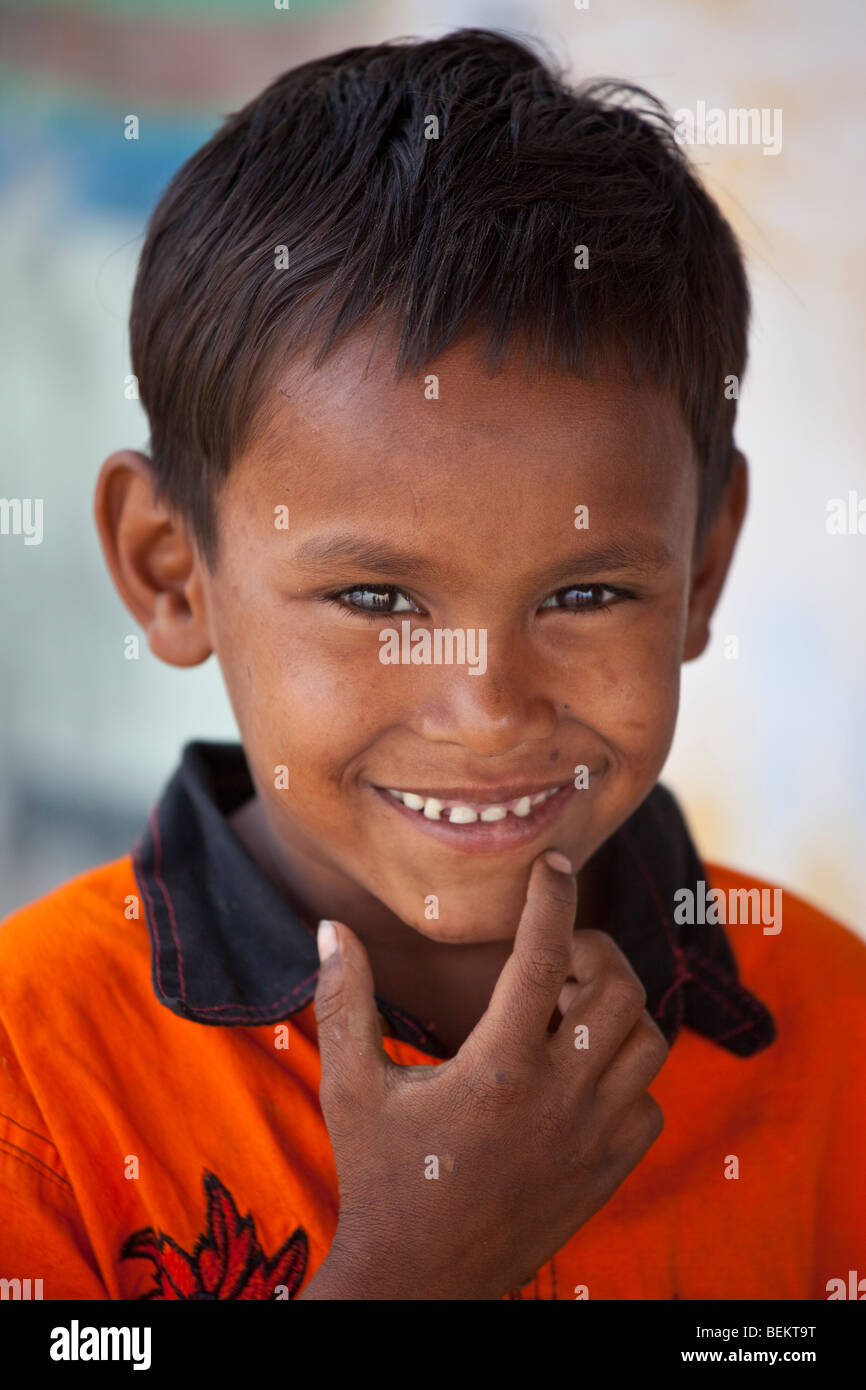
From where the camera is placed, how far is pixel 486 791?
108 cm

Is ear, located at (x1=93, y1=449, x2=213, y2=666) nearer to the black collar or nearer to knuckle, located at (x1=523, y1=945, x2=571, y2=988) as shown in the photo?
the black collar

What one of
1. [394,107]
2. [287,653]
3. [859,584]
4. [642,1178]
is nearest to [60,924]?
[287,653]

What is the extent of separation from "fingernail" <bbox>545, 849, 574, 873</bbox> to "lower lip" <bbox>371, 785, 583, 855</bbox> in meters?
0.02

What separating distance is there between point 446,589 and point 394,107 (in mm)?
451

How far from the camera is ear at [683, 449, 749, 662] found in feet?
4.26

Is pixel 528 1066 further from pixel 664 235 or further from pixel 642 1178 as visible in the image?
pixel 664 235

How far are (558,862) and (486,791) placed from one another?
0.09 meters

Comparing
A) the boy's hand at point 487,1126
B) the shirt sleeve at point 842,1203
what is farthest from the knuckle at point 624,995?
the shirt sleeve at point 842,1203

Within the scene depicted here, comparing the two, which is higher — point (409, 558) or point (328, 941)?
point (409, 558)

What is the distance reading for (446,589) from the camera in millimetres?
992

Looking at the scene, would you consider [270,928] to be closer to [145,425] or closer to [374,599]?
[374,599]

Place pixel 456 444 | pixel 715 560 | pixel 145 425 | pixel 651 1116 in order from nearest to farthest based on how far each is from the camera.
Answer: pixel 456 444 → pixel 651 1116 → pixel 715 560 → pixel 145 425

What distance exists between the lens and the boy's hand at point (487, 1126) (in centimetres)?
96

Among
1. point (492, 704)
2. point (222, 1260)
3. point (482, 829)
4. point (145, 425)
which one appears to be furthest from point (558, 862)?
point (145, 425)
